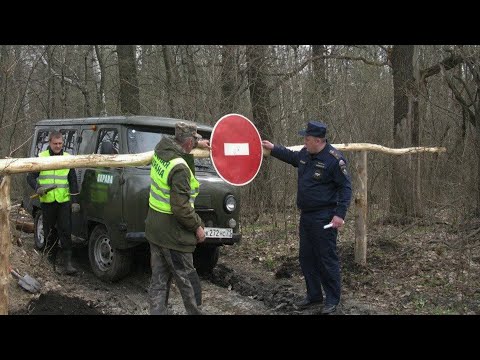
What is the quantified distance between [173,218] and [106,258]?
2.64m

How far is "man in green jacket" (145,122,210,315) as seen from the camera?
5.02 m

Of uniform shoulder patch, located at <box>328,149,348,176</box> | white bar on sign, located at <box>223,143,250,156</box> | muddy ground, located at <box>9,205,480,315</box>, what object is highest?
white bar on sign, located at <box>223,143,250,156</box>

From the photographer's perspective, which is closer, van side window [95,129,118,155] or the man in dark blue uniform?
the man in dark blue uniform

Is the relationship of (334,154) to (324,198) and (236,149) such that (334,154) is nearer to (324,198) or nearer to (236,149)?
(324,198)

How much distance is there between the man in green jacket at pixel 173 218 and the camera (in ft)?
16.5

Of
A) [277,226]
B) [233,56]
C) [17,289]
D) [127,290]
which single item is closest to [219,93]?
[233,56]

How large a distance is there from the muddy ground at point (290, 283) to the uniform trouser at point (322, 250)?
13.2 inches

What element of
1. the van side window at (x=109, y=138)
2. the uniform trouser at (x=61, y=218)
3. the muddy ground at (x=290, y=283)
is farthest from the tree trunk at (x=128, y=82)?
the uniform trouser at (x=61, y=218)

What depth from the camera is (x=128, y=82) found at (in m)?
14.3

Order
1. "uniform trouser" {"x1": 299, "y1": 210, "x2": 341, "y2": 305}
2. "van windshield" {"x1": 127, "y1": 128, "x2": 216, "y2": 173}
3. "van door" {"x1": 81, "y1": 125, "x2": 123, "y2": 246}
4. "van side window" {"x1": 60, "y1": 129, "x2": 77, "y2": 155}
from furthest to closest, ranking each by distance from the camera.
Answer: "van side window" {"x1": 60, "y1": 129, "x2": 77, "y2": 155}
"van windshield" {"x1": 127, "y1": 128, "x2": 216, "y2": 173}
"van door" {"x1": 81, "y1": 125, "x2": 123, "y2": 246}
"uniform trouser" {"x1": 299, "y1": 210, "x2": 341, "y2": 305}

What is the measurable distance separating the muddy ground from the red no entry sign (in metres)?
1.73

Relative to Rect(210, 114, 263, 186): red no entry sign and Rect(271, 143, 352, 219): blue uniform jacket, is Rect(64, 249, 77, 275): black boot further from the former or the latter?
Rect(271, 143, 352, 219): blue uniform jacket

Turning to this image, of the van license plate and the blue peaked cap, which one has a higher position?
the blue peaked cap

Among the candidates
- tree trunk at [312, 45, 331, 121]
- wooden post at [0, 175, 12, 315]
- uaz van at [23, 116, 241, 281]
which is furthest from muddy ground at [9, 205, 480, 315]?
tree trunk at [312, 45, 331, 121]
